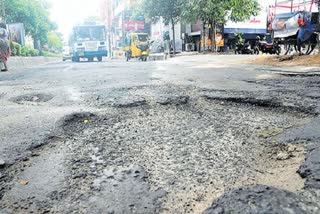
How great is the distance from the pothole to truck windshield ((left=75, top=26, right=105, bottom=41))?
49.8 feet

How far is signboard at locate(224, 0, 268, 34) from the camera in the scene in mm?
23000

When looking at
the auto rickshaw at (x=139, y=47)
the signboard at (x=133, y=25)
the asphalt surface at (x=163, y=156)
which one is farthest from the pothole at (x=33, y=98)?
the signboard at (x=133, y=25)

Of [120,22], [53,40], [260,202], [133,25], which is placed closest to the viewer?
[260,202]

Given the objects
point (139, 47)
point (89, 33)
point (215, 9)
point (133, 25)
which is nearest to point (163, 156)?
point (215, 9)

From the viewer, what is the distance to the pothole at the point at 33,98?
3.23 m

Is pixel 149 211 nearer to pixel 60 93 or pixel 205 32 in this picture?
pixel 60 93

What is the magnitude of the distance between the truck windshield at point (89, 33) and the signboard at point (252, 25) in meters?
9.55

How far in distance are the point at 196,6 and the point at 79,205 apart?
1658cm

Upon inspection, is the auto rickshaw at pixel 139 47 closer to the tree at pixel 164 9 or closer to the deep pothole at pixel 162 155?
the tree at pixel 164 9

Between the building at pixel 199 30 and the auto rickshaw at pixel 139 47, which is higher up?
the building at pixel 199 30

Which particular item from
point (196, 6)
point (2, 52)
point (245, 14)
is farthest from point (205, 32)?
Result: point (2, 52)

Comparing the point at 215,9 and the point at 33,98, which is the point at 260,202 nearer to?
the point at 33,98

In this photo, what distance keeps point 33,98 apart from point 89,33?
1547 cm

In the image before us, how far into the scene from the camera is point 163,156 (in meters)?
1.51
